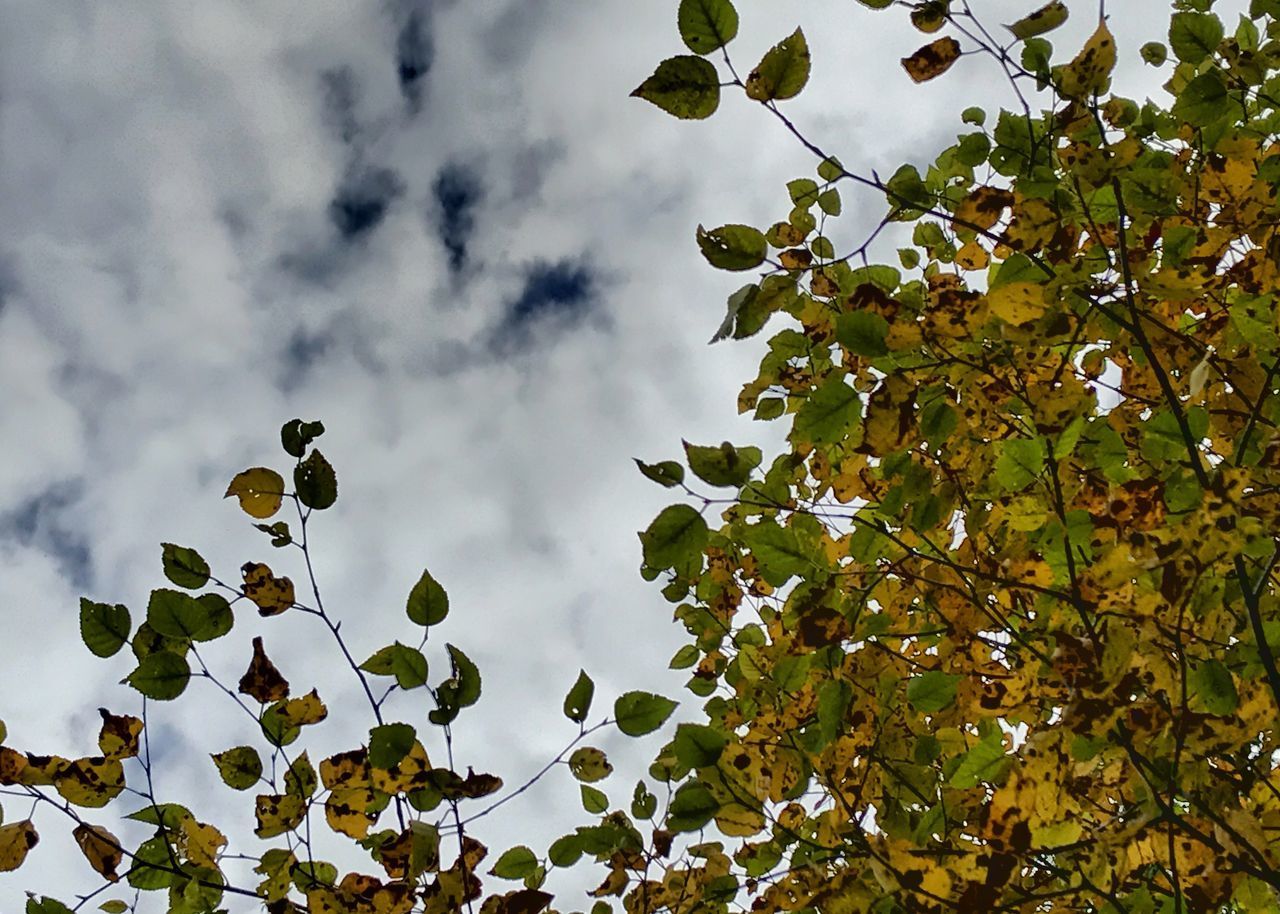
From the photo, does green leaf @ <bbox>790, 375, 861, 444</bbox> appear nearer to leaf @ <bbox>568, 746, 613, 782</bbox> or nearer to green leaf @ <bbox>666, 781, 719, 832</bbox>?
green leaf @ <bbox>666, 781, 719, 832</bbox>

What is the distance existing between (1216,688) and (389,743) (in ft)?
4.47

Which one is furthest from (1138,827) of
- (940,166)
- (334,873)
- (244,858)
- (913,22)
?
(940,166)

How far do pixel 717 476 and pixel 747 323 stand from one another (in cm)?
34

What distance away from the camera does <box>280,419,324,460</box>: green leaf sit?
1.57m

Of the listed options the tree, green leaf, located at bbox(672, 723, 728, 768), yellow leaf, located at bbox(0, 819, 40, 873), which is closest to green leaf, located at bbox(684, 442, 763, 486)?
the tree

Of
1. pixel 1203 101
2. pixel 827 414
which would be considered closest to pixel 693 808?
pixel 827 414

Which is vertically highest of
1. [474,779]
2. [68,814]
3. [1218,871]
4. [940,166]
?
[940,166]

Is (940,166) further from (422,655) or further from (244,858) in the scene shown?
(244,858)

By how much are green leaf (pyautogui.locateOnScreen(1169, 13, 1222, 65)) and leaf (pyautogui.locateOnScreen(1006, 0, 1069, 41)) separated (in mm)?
752

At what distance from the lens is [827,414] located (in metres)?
1.35

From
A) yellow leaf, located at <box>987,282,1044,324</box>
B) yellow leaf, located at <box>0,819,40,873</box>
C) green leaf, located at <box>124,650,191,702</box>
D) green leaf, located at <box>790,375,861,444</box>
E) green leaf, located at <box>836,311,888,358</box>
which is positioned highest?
green leaf, located at <box>124,650,191,702</box>

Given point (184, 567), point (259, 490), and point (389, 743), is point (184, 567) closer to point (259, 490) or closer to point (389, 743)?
point (259, 490)

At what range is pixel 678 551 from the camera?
4.27 feet

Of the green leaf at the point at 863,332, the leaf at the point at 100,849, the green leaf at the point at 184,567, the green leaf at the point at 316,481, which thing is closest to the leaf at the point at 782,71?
the green leaf at the point at 863,332
